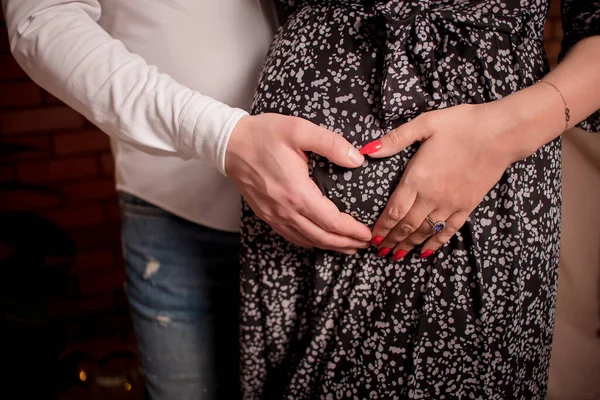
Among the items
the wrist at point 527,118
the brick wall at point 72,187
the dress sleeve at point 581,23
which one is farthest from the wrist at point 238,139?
the brick wall at point 72,187

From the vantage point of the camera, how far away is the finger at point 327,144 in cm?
61

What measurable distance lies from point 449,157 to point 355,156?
4.7 inches

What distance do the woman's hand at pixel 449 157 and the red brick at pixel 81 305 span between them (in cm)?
185

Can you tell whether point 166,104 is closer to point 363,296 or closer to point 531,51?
point 363,296

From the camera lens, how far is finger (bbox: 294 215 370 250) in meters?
0.65

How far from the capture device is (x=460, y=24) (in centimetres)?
65

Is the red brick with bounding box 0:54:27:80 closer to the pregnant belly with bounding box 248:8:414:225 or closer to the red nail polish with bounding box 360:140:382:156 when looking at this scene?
the pregnant belly with bounding box 248:8:414:225

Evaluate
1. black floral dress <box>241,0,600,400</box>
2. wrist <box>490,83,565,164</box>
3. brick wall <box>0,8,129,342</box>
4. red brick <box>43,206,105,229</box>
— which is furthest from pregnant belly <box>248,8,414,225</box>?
red brick <box>43,206,105,229</box>

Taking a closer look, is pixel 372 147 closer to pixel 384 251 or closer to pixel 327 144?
pixel 327 144

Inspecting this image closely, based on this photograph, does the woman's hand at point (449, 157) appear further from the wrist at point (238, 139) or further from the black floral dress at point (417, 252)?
A: the wrist at point (238, 139)

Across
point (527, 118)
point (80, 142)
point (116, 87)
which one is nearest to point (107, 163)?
point (80, 142)

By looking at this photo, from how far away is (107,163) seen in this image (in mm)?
1971

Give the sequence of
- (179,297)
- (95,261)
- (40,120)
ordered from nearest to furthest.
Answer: (179,297) → (40,120) → (95,261)

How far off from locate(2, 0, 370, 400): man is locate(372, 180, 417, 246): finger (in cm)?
3
